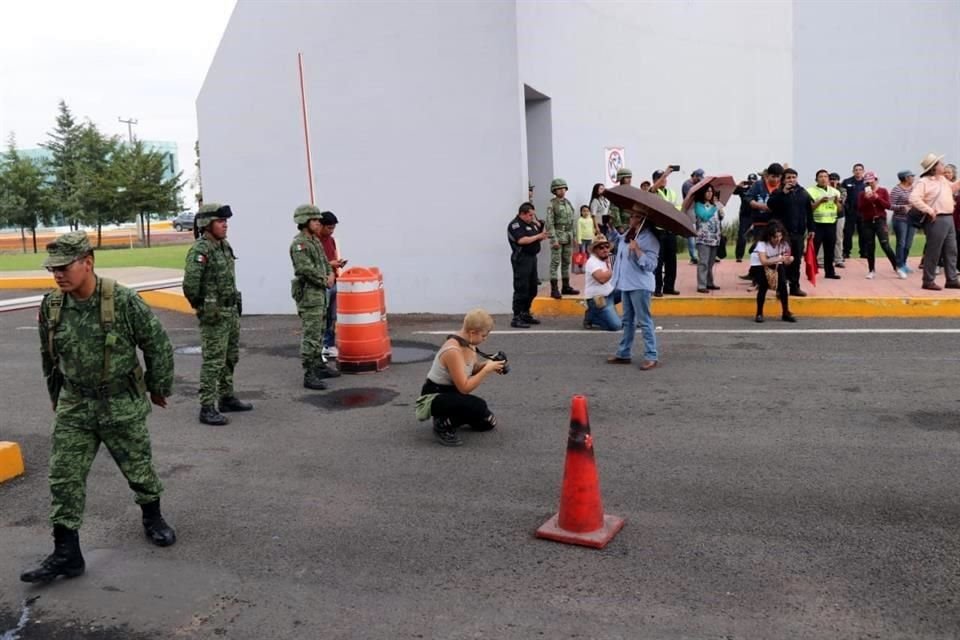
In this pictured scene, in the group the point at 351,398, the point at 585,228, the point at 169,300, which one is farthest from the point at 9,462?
the point at 585,228

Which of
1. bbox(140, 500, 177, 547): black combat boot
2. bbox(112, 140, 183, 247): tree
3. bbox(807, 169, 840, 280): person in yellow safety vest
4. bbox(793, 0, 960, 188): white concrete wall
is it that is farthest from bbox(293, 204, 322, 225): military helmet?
bbox(112, 140, 183, 247): tree

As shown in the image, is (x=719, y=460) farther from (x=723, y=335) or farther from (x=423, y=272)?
(x=423, y=272)

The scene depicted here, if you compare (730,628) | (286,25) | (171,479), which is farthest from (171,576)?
(286,25)

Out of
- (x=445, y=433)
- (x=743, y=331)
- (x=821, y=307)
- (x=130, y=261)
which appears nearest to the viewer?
(x=445, y=433)

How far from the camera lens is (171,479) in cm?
606

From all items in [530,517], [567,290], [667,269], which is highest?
[667,269]

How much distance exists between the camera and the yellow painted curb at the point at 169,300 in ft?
51.5

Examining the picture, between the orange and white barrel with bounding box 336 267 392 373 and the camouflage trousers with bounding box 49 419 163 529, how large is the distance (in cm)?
464

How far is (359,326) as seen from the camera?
30.8ft

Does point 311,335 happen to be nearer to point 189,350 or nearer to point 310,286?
point 310,286

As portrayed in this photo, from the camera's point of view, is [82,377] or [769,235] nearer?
[82,377]

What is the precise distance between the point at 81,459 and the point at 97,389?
0.38m

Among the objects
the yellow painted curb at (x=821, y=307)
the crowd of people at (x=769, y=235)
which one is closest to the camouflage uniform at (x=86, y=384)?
the crowd of people at (x=769, y=235)

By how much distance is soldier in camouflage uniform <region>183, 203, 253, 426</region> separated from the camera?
24.2 ft
